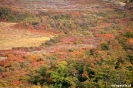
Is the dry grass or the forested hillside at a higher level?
the forested hillside

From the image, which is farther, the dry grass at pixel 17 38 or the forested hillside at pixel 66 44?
the dry grass at pixel 17 38

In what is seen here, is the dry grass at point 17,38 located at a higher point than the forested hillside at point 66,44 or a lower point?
lower

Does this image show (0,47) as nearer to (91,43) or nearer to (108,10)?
(91,43)

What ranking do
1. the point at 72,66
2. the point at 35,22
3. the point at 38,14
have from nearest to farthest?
the point at 72,66, the point at 35,22, the point at 38,14

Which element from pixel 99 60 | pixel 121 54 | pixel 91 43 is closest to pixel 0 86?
pixel 99 60

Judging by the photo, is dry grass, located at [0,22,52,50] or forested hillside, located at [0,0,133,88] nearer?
forested hillside, located at [0,0,133,88]

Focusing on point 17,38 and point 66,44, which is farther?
point 17,38
